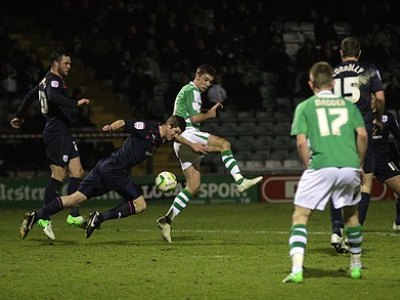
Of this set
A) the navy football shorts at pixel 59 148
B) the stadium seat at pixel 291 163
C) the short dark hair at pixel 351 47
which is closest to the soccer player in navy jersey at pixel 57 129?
the navy football shorts at pixel 59 148

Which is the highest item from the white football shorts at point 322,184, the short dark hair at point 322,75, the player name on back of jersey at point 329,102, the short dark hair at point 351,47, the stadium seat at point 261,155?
the short dark hair at point 351,47

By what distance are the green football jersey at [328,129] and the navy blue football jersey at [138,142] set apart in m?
4.44

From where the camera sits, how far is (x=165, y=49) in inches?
973

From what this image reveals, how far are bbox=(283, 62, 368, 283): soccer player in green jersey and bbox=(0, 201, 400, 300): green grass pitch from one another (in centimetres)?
61

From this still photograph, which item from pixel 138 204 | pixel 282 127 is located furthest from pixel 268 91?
pixel 138 204

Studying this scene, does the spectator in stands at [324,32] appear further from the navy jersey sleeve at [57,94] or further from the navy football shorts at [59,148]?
the navy jersey sleeve at [57,94]

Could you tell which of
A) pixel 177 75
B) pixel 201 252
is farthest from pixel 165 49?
pixel 201 252

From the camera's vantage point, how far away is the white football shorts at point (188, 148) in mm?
13586

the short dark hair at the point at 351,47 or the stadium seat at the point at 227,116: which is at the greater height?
the short dark hair at the point at 351,47

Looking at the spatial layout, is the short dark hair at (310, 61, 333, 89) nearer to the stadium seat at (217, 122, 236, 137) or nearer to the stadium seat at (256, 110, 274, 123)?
the stadium seat at (217, 122, 236, 137)

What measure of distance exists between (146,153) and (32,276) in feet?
11.9

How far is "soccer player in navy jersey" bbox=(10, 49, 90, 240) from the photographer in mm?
13523

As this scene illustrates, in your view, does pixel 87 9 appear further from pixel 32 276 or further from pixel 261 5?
pixel 32 276

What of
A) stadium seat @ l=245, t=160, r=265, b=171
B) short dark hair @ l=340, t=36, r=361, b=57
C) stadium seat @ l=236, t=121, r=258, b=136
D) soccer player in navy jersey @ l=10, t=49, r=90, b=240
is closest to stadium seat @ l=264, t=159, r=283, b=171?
stadium seat @ l=245, t=160, r=265, b=171
